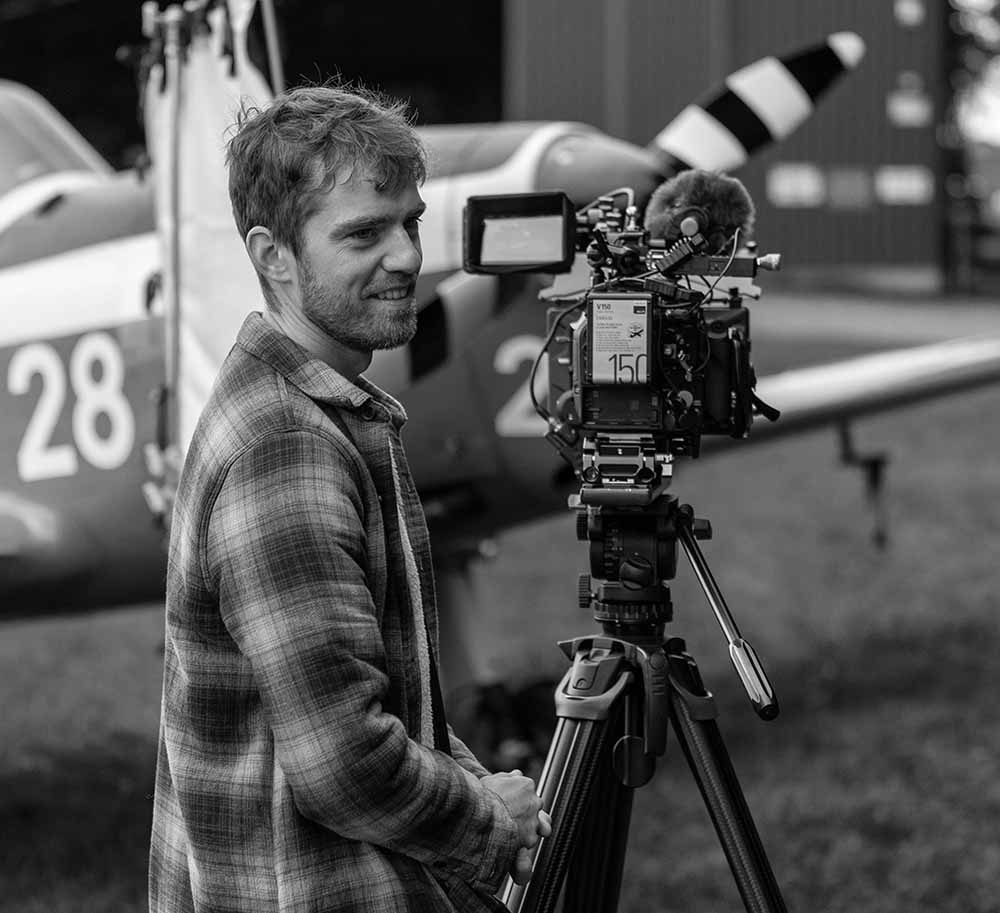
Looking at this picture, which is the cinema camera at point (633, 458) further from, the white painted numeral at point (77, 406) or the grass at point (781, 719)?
the white painted numeral at point (77, 406)

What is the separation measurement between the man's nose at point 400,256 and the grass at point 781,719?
740 millimetres

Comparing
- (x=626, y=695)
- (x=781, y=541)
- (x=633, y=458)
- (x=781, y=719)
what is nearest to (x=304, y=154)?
(x=633, y=458)

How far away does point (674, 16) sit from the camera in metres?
20.3

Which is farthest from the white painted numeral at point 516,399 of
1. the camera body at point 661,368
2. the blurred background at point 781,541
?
the camera body at point 661,368

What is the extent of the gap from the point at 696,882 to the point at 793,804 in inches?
25.3

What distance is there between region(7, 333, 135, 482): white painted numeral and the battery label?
94.9 inches

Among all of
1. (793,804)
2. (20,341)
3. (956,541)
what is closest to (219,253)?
(20,341)

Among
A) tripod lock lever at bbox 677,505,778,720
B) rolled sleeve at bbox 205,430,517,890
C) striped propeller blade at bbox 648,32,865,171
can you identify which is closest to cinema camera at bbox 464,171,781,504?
tripod lock lever at bbox 677,505,778,720

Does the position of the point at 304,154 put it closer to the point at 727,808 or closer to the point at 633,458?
the point at 633,458

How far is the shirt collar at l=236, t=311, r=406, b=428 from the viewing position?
1.42 metres

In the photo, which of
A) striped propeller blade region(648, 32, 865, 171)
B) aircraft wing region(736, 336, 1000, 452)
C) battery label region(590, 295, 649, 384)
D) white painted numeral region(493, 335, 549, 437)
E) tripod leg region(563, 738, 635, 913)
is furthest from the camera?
aircraft wing region(736, 336, 1000, 452)

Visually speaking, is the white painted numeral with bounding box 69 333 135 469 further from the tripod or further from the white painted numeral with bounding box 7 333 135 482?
the tripod

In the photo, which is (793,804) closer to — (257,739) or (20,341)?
(20,341)

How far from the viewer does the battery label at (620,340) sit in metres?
1.78
